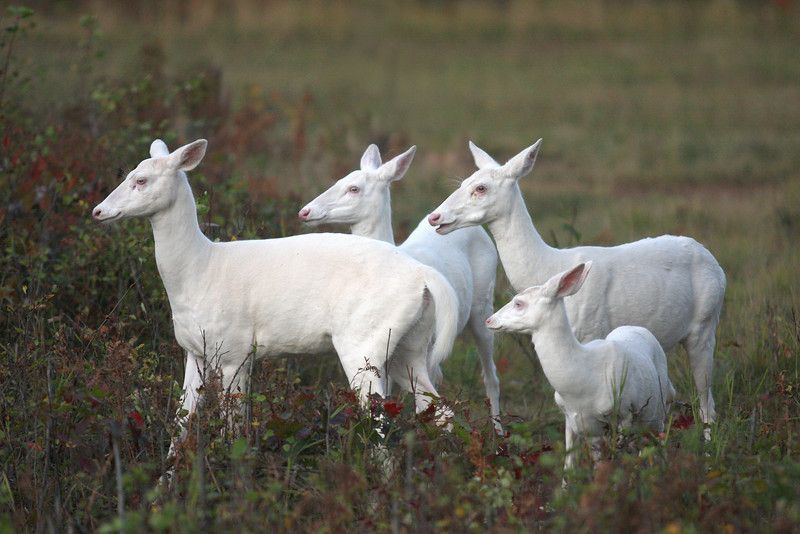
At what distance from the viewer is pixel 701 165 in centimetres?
1541

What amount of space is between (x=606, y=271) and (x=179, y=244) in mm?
2375

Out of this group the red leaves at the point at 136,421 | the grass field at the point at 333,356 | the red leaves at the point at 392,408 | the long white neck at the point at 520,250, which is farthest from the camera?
the long white neck at the point at 520,250

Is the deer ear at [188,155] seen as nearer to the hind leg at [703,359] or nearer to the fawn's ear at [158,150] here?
the fawn's ear at [158,150]

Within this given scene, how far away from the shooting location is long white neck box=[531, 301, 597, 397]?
5.89m

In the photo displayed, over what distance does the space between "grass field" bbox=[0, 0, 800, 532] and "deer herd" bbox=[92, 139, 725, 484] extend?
0.21 meters

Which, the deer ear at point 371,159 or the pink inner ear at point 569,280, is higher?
the pink inner ear at point 569,280

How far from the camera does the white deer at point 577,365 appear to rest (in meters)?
5.86

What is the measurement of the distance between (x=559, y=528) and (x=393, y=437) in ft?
4.41

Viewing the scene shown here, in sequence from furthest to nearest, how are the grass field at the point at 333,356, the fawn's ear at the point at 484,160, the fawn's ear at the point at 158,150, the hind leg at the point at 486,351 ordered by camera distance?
the hind leg at the point at 486,351 < the fawn's ear at the point at 484,160 < the fawn's ear at the point at 158,150 < the grass field at the point at 333,356

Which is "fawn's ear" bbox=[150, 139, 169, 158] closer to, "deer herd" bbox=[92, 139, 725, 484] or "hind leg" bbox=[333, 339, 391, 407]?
"deer herd" bbox=[92, 139, 725, 484]

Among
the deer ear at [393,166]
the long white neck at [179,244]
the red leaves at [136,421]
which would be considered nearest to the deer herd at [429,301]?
the long white neck at [179,244]

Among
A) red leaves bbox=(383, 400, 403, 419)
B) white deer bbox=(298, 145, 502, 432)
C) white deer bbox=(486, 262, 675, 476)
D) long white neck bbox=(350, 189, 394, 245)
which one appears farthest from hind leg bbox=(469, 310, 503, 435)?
red leaves bbox=(383, 400, 403, 419)

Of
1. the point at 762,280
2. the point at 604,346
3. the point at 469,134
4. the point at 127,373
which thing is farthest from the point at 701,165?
the point at 127,373

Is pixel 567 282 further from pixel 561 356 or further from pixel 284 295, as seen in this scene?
pixel 284 295
